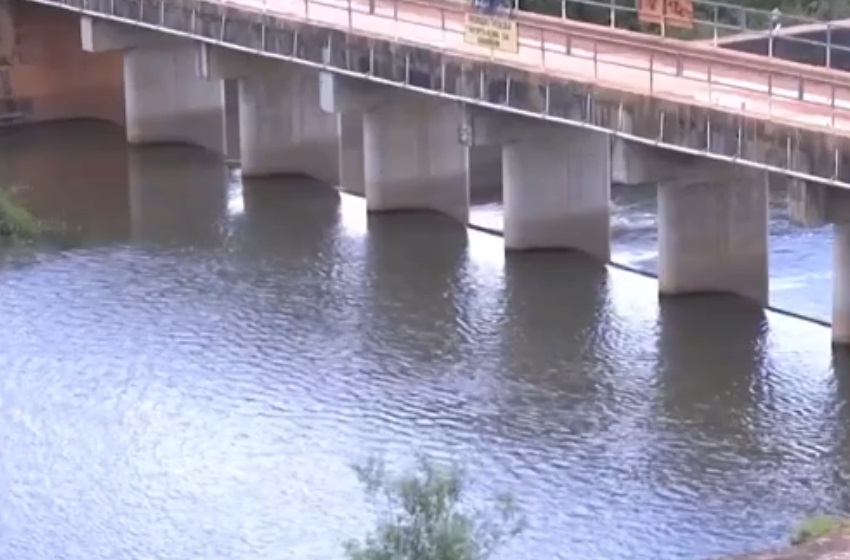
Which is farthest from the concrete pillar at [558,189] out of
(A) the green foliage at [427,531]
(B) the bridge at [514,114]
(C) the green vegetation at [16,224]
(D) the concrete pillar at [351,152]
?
(A) the green foliage at [427,531]

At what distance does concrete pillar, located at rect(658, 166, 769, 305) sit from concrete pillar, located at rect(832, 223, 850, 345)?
331cm

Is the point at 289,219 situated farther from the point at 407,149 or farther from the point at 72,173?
the point at 72,173

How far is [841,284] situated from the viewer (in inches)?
1526

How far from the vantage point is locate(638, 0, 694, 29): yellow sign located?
4566 cm

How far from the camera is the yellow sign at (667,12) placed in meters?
45.7

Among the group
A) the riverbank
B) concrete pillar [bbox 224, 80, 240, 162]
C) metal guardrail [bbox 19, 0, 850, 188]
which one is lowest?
concrete pillar [bbox 224, 80, 240, 162]

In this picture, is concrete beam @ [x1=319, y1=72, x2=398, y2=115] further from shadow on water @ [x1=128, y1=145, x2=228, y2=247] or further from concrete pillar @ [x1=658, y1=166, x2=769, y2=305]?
concrete pillar @ [x1=658, y1=166, x2=769, y2=305]

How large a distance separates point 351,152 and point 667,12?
31.2 feet

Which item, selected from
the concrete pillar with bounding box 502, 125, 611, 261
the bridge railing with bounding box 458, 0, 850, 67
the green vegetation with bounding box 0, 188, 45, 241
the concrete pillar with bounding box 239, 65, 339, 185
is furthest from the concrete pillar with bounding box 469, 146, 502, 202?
the green vegetation with bounding box 0, 188, 45, 241

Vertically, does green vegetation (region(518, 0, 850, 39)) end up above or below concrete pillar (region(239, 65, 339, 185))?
above

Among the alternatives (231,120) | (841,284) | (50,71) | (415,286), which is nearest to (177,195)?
(231,120)

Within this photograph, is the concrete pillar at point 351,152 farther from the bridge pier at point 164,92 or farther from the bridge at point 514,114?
the bridge pier at point 164,92

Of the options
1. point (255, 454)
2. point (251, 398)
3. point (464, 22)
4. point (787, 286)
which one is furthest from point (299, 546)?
point (464, 22)

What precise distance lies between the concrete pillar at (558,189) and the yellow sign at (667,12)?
95.7 inches
